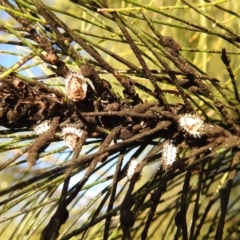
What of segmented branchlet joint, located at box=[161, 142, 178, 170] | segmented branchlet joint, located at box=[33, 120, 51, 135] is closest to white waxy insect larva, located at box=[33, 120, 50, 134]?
segmented branchlet joint, located at box=[33, 120, 51, 135]

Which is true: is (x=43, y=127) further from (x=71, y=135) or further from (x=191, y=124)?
(x=191, y=124)

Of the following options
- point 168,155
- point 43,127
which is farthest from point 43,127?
point 168,155

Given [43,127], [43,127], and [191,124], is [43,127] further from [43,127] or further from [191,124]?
[191,124]

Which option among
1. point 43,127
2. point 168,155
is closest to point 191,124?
point 168,155

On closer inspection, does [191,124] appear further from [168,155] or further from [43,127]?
[43,127]
